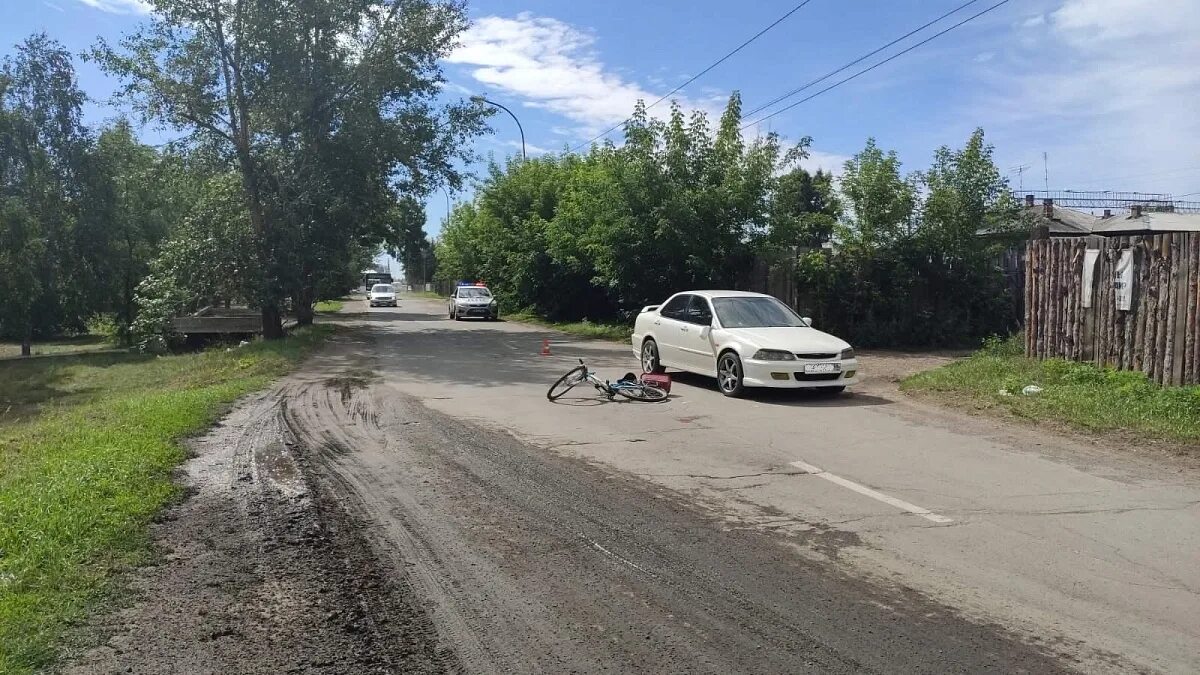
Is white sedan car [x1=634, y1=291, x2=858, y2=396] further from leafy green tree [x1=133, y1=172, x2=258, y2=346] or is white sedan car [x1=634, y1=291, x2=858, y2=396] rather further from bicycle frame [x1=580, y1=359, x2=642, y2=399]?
leafy green tree [x1=133, y1=172, x2=258, y2=346]

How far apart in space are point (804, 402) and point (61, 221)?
28.6 metres

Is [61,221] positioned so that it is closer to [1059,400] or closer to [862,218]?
[862,218]

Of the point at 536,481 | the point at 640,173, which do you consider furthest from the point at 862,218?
the point at 536,481

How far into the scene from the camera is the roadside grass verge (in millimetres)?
26281

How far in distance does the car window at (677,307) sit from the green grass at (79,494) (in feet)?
21.5

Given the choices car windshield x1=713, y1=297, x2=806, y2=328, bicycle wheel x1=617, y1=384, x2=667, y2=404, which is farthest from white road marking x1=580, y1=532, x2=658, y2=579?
car windshield x1=713, y1=297, x2=806, y2=328

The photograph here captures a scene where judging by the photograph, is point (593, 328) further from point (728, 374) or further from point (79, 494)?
point (79, 494)

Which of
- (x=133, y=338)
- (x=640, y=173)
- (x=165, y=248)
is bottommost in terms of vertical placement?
(x=133, y=338)

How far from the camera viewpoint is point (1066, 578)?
507cm

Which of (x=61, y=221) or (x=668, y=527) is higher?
(x=61, y=221)

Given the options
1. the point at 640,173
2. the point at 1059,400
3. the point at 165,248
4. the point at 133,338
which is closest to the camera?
the point at 1059,400

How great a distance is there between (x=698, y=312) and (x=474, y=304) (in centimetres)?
2495

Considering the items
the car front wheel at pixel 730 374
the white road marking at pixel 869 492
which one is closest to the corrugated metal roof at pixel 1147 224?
the car front wheel at pixel 730 374

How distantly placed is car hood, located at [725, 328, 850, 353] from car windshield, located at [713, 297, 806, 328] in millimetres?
267
